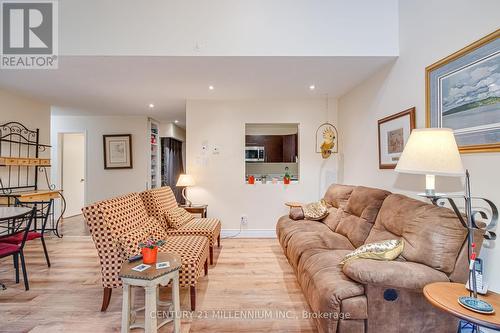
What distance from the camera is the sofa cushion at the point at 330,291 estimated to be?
150cm

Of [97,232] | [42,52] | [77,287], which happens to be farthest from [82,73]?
[77,287]

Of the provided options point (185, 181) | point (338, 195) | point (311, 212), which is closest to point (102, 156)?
point (185, 181)

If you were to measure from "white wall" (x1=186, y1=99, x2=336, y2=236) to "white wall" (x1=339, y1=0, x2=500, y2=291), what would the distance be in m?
0.65

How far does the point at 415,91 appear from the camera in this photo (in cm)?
237

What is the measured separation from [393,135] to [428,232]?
1364 millimetres

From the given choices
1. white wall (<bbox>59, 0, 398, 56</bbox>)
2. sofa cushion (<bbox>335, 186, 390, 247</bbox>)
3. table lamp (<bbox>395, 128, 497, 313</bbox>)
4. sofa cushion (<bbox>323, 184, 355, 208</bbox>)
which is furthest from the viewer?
sofa cushion (<bbox>323, 184, 355, 208</bbox>)

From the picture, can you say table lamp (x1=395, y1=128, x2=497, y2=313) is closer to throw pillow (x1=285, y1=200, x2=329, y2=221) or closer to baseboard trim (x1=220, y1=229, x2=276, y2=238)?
throw pillow (x1=285, y1=200, x2=329, y2=221)

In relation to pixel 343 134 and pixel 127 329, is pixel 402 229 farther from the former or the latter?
pixel 343 134

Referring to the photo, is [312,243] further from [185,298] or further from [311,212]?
[185,298]

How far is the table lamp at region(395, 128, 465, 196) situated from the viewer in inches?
55.9

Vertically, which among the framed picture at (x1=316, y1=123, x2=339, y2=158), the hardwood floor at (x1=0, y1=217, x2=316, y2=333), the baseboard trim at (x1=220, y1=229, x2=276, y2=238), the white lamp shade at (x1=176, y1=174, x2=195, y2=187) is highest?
the framed picture at (x1=316, y1=123, x2=339, y2=158)

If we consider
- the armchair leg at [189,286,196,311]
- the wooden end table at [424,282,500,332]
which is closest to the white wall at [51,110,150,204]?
the armchair leg at [189,286,196,311]

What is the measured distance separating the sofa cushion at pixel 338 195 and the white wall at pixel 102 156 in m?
4.00
